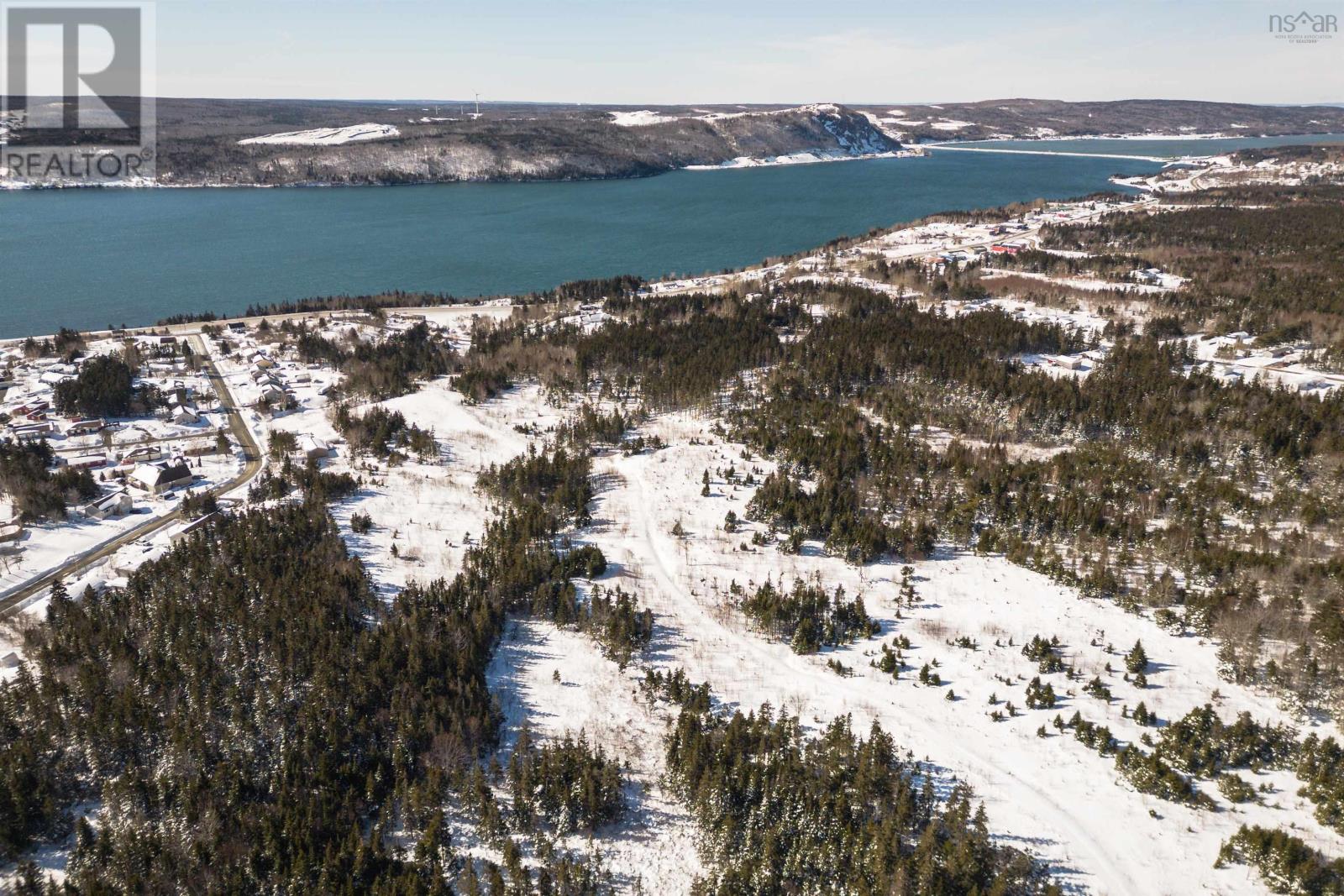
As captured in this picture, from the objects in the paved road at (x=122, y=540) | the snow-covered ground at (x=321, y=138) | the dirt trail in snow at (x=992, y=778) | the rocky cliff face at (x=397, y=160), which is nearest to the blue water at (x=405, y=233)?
the rocky cliff face at (x=397, y=160)

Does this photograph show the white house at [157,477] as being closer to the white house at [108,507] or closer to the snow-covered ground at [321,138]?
the white house at [108,507]

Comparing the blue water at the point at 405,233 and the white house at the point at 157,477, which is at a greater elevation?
the blue water at the point at 405,233

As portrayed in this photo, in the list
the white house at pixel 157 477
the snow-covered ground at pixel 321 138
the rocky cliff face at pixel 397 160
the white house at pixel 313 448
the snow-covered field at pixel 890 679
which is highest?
the snow-covered ground at pixel 321 138

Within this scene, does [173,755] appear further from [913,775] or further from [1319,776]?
[1319,776]

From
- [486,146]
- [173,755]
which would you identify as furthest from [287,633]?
[486,146]

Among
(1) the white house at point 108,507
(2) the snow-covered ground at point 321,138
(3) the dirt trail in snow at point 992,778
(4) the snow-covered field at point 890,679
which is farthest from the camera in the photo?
(2) the snow-covered ground at point 321,138

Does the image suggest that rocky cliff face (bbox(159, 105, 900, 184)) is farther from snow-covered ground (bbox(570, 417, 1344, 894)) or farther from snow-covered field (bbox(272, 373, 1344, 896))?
snow-covered ground (bbox(570, 417, 1344, 894))

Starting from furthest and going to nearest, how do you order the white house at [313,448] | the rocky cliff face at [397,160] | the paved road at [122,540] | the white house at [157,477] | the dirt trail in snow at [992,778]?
the rocky cliff face at [397,160]
the white house at [313,448]
the white house at [157,477]
the paved road at [122,540]
the dirt trail in snow at [992,778]
